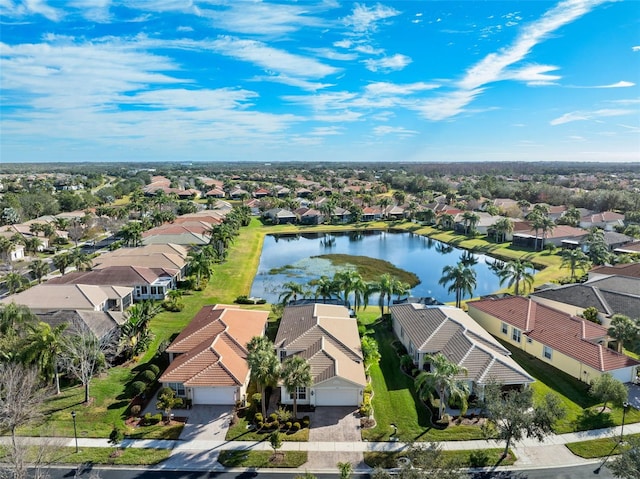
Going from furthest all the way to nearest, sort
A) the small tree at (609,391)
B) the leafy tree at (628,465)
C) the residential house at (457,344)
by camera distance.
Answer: the residential house at (457,344)
the small tree at (609,391)
the leafy tree at (628,465)

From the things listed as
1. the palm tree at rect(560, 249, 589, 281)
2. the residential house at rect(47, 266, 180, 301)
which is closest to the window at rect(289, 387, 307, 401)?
the residential house at rect(47, 266, 180, 301)

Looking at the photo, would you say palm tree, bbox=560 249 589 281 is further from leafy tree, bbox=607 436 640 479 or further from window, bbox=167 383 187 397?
window, bbox=167 383 187 397

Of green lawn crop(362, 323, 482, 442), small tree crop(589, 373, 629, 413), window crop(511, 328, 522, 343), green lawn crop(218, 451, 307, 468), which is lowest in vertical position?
green lawn crop(218, 451, 307, 468)

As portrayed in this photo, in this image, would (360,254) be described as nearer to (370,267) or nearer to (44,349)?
(370,267)

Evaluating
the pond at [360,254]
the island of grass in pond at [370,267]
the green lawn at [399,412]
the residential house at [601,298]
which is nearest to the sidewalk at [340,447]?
the green lawn at [399,412]

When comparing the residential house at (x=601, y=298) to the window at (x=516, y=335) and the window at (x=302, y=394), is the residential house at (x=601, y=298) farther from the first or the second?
the window at (x=302, y=394)

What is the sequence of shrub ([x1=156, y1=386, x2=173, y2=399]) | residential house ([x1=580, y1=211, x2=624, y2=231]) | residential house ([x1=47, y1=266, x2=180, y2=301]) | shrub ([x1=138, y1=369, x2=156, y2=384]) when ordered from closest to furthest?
shrub ([x1=156, y1=386, x2=173, y2=399]) → shrub ([x1=138, y1=369, x2=156, y2=384]) → residential house ([x1=47, y1=266, x2=180, y2=301]) → residential house ([x1=580, y1=211, x2=624, y2=231])
